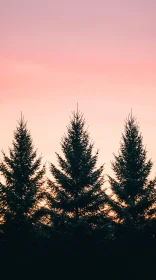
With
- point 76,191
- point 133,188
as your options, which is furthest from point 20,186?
point 133,188

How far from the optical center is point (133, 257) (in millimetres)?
19406

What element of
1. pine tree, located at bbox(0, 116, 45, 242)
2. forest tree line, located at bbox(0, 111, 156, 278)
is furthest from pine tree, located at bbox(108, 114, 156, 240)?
pine tree, located at bbox(0, 116, 45, 242)

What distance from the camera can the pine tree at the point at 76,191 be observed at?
86.2 ft

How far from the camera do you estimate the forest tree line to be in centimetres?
2612

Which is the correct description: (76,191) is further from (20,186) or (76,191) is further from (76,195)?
(20,186)

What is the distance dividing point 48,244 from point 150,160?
1211 centimetres

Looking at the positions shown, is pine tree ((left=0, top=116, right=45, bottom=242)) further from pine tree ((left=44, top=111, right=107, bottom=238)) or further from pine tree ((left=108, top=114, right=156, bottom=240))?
pine tree ((left=108, top=114, right=156, bottom=240))

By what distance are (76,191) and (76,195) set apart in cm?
29

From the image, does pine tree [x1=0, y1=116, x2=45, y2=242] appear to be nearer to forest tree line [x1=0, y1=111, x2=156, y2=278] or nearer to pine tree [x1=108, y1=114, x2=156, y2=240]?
forest tree line [x1=0, y1=111, x2=156, y2=278]

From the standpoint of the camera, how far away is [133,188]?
28.5m

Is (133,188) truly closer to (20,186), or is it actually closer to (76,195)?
(76,195)

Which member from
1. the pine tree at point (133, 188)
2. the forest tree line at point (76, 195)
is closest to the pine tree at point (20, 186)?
the forest tree line at point (76, 195)

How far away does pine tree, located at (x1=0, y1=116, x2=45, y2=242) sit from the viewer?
86.3ft

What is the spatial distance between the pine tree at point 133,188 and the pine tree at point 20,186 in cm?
575
